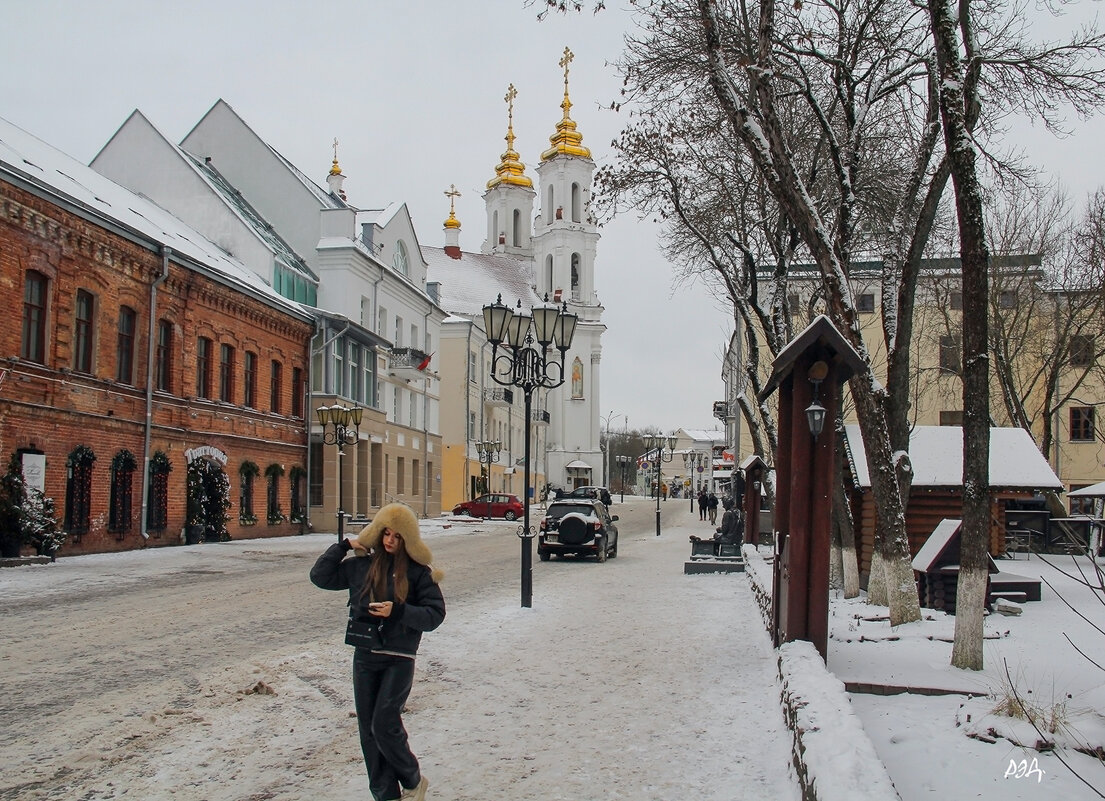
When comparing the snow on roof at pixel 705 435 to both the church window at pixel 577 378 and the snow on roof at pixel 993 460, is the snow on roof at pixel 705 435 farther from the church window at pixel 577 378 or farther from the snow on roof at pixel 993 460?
the snow on roof at pixel 993 460

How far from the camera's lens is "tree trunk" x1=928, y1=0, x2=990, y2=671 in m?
8.16

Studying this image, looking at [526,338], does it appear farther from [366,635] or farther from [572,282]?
[572,282]

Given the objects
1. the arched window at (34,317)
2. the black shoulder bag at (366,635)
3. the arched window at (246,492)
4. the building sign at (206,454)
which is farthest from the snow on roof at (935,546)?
the arched window at (246,492)

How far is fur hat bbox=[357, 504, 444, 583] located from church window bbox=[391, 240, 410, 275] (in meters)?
40.1

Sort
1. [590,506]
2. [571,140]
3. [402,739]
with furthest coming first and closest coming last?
[571,140]
[590,506]
[402,739]

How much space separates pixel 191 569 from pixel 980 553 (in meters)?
16.1

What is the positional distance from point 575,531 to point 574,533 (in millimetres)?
53

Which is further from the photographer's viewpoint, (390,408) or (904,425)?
(390,408)

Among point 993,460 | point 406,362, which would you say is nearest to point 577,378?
point 406,362

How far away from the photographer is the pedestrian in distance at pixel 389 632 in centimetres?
519

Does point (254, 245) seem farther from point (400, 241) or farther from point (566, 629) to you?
point (566, 629)

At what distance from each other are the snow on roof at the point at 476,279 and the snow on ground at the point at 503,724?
235 ft

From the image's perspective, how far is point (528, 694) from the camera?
8398 millimetres

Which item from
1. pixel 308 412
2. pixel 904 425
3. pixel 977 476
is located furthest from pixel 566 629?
pixel 308 412
